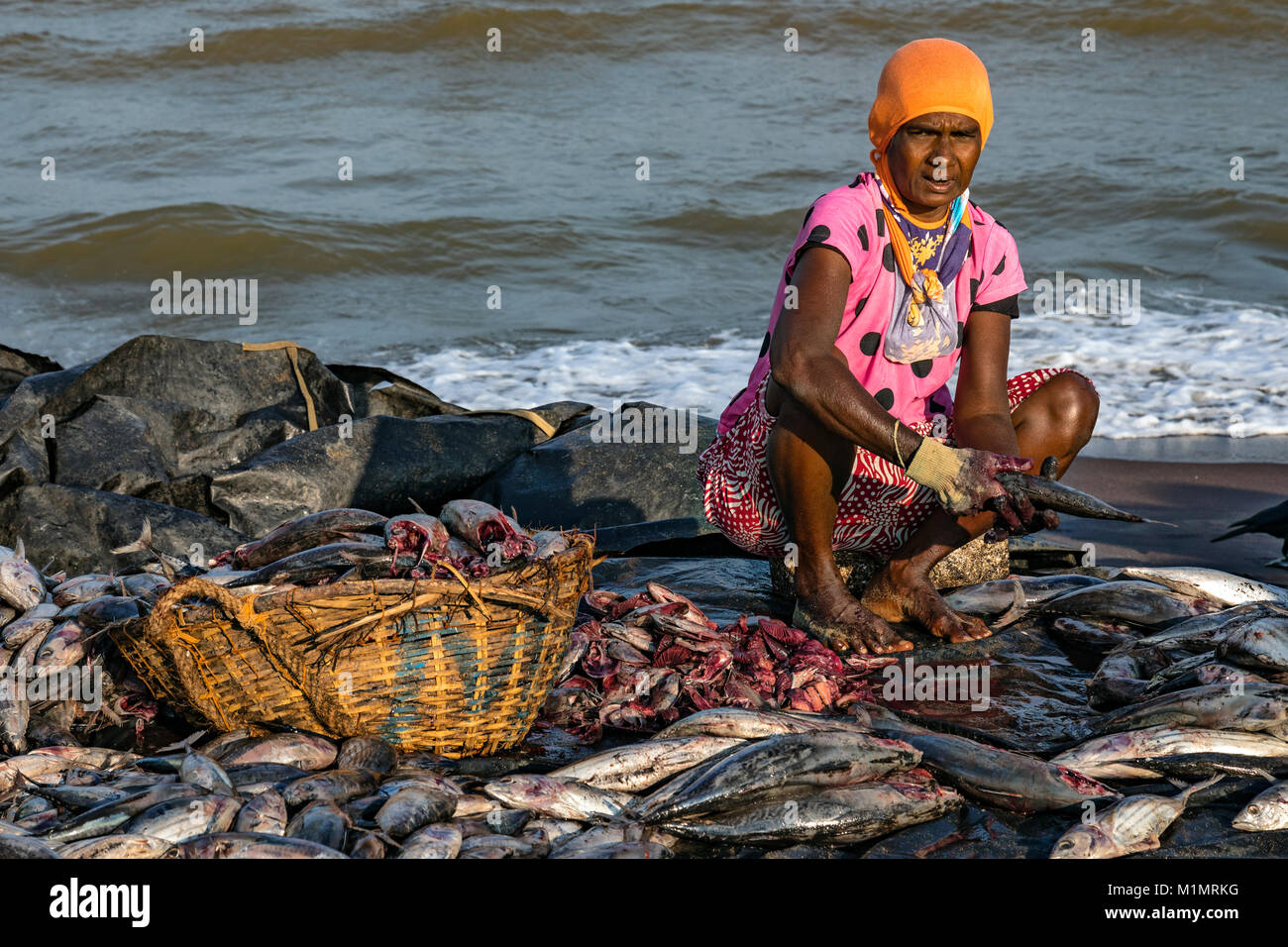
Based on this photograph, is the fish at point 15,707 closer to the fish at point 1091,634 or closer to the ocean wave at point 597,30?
the fish at point 1091,634

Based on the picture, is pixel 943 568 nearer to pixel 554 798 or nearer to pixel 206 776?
pixel 554 798

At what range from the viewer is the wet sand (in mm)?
4922

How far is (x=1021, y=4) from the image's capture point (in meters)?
16.7

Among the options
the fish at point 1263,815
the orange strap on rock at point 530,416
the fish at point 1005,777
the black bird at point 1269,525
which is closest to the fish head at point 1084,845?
the fish at point 1005,777

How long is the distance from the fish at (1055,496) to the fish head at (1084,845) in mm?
952

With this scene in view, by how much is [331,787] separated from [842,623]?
1642 millimetres

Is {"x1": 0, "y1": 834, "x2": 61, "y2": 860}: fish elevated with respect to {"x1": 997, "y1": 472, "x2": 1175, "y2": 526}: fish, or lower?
lower

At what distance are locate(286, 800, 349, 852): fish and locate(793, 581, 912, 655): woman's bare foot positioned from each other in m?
1.63

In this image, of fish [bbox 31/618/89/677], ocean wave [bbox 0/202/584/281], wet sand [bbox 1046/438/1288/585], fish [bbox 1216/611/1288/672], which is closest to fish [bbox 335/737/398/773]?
fish [bbox 31/618/89/677]

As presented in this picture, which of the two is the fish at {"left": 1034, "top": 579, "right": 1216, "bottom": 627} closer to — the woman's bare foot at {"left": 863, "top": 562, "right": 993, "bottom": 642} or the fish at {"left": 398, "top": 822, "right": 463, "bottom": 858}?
the woman's bare foot at {"left": 863, "top": 562, "right": 993, "bottom": 642}

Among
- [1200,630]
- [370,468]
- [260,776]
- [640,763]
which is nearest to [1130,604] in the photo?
[1200,630]

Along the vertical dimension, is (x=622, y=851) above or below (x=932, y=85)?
below

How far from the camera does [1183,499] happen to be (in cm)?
570
